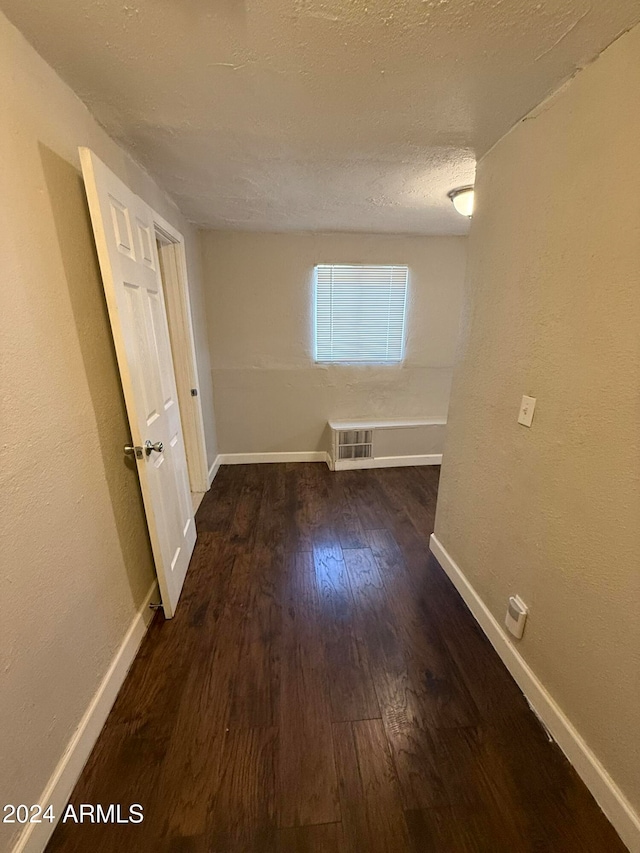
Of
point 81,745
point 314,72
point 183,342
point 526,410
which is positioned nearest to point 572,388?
point 526,410

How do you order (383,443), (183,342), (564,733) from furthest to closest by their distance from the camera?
(383,443), (183,342), (564,733)

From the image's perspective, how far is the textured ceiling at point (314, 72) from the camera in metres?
0.87

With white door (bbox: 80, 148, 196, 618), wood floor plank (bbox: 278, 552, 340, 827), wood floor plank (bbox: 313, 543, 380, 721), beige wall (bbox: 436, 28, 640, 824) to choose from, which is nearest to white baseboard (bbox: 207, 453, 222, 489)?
white door (bbox: 80, 148, 196, 618)

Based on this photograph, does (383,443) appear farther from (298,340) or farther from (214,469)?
(214,469)

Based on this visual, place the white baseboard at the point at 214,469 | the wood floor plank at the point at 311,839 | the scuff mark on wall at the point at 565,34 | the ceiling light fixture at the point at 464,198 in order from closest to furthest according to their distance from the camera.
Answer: the scuff mark on wall at the point at 565,34, the wood floor plank at the point at 311,839, the ceiling light fixture at the point at 464,198, the white baseboard at the point at 214,469

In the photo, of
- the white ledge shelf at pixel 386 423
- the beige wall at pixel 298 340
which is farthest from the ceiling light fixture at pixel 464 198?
the white ledge shelf at pixel 386 423

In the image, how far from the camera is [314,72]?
3.55ft

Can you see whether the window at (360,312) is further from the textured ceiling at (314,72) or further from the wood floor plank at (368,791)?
the wood floor plank at (368,791)

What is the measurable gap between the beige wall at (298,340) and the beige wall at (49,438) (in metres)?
1.74

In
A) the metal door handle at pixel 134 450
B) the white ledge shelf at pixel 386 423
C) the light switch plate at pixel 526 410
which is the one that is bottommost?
the white ledge shelf at pixel 386 423

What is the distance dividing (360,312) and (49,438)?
2838mm

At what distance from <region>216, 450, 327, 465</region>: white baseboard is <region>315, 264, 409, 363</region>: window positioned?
0.99 meters

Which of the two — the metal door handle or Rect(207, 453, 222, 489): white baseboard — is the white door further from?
Rect(207, 453, 222, 489): white baseboard

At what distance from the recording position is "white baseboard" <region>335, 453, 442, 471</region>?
135 inches
